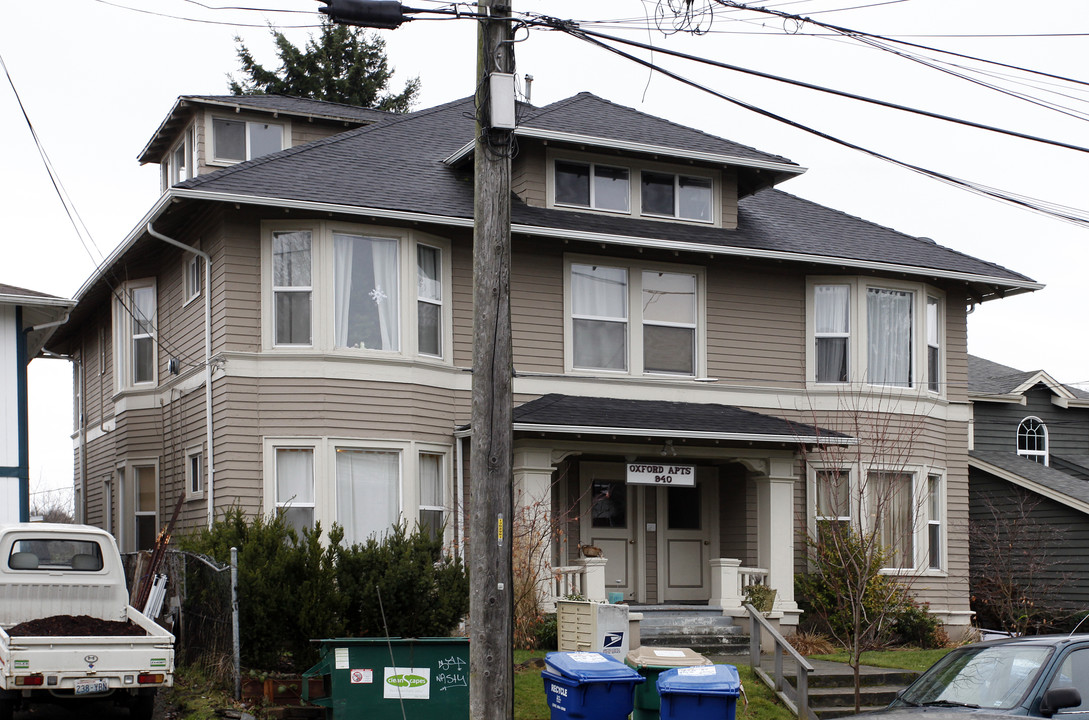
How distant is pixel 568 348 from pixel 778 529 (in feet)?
14.1

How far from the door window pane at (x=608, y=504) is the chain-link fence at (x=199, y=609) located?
674 cm

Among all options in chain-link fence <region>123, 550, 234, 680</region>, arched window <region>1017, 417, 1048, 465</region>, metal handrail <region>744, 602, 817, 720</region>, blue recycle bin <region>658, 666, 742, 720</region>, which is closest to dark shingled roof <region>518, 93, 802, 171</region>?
metal handrail <region>744, 602, 817, 720</region>

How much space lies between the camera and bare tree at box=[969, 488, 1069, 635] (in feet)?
74.7

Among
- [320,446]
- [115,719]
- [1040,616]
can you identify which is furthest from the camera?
[1040,616]

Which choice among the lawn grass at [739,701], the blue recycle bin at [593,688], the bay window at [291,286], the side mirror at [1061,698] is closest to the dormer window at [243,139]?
the bay window at [291,286]

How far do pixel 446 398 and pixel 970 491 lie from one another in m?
12.7

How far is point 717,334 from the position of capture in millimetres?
20031

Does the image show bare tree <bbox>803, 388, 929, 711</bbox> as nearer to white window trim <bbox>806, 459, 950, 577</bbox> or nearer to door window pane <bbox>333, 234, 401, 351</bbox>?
white window trim <bbox>806, 459, 950, 577</bbox>

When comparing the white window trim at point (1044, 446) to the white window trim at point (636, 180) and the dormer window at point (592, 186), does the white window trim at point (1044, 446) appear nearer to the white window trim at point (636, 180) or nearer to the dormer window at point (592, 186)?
the white window trim at point (636, 180)

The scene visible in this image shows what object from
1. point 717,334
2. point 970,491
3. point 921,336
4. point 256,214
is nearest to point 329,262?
point 256,214

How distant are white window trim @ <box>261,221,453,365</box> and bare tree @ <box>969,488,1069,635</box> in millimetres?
12261

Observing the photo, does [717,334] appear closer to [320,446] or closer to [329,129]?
[320,446]

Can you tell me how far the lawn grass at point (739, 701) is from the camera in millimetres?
13297

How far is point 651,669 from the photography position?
1183cm
